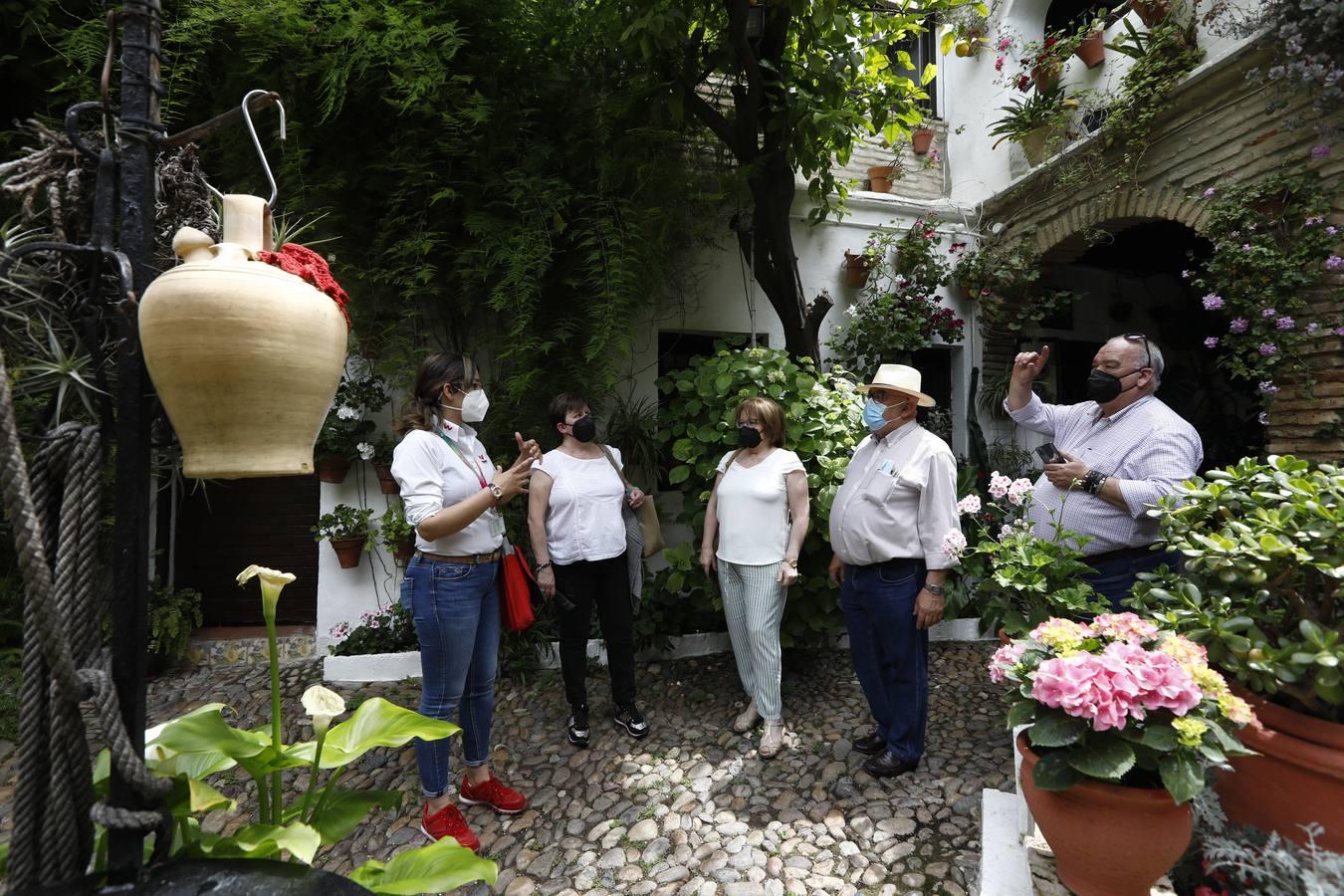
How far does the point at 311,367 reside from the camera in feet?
3.28

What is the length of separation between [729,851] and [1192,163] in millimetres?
5063

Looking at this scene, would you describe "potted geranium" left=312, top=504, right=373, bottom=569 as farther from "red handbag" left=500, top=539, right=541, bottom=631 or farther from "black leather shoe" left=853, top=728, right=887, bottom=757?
"black leather shoe" left=853, top=728, right=887, bottom=757

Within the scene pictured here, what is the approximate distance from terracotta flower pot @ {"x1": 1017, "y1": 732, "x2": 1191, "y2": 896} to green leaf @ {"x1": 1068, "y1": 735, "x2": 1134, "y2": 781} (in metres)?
0.05

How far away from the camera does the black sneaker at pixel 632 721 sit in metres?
3.41

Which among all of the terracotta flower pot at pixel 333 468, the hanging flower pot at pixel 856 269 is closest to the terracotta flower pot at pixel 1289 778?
the hanging flower pot at pixel 856 269

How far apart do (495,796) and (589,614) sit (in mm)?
927

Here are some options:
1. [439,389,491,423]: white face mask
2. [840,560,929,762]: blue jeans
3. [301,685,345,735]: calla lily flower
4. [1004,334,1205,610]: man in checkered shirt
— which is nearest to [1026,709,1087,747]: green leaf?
[1004,334,1205,610]: man in checkered shirt

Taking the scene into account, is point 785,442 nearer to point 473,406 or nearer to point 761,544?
point 761,544

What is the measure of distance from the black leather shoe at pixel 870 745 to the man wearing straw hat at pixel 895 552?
5 centimetres

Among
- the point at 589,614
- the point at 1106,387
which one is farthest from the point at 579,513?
the point at 1106,387

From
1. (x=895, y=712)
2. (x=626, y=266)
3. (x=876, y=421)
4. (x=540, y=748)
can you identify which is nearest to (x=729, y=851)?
(x=895, y=712)

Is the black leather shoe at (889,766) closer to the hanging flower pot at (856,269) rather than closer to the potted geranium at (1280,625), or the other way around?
the potted geranium at (1280,625)

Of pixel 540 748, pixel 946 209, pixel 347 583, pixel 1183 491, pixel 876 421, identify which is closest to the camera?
pixel 1183 491

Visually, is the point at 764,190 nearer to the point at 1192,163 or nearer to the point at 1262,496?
the point at 1192,163
